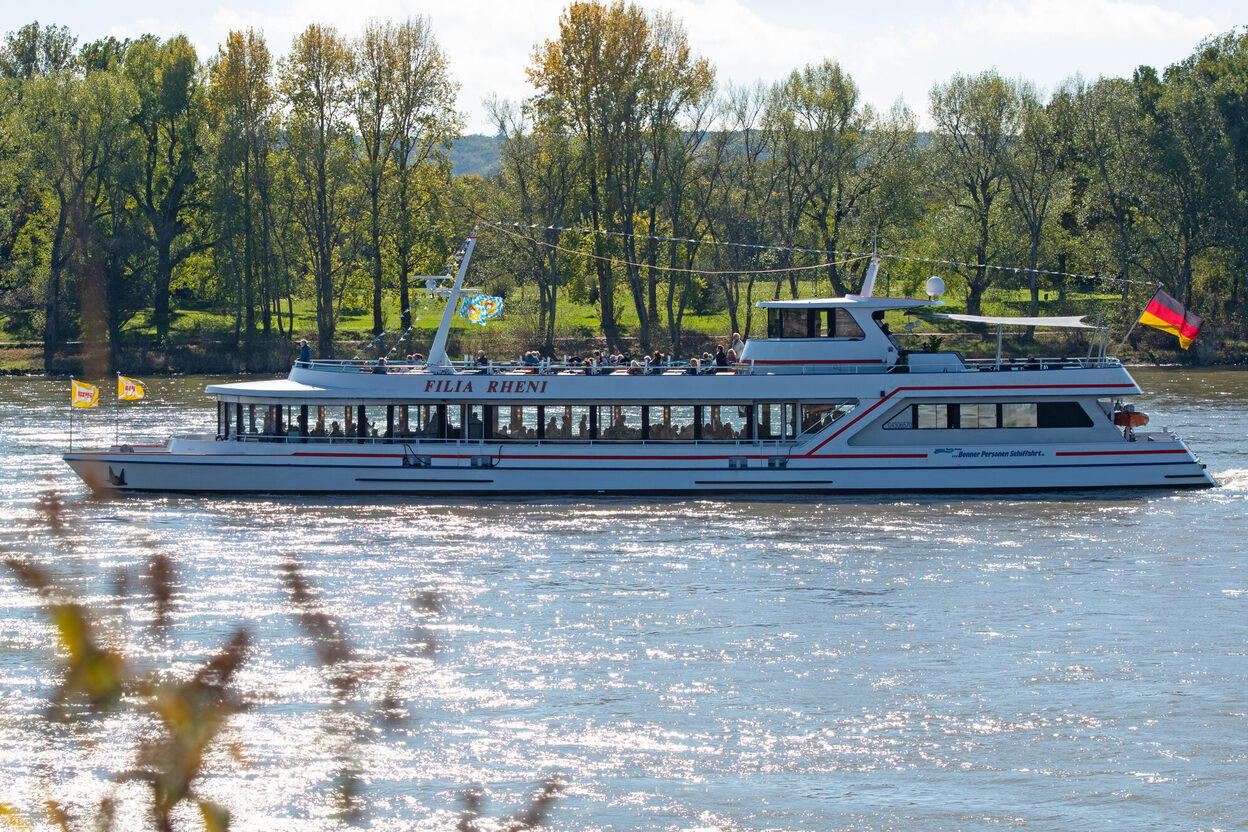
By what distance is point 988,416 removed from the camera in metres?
33.6

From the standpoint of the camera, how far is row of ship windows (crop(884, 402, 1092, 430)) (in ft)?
110

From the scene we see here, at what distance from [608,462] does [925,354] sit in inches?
340

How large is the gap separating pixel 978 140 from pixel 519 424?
2063 inches

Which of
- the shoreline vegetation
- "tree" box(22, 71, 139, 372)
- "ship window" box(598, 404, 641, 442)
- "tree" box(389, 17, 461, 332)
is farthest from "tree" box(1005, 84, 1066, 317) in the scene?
"tree" box(22, 71, 139, 372)

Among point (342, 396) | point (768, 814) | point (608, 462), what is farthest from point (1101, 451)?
point (768, 814)

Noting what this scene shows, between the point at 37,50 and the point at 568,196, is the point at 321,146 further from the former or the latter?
the point at 37,50

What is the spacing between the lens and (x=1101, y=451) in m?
33.6

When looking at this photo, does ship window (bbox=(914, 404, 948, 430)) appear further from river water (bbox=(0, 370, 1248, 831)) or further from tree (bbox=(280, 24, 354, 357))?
tree (bbox=(280, 24, 354, 357))

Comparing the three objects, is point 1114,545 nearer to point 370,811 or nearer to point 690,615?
point 690,615

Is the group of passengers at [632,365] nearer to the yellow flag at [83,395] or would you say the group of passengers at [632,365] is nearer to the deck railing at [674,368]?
the deck railing at [674,368]

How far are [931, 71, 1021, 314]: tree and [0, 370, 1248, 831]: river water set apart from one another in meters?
48.7

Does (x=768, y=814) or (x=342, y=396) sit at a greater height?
(x=342, y=396)

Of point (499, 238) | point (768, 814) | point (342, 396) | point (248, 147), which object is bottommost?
point (768, 814)

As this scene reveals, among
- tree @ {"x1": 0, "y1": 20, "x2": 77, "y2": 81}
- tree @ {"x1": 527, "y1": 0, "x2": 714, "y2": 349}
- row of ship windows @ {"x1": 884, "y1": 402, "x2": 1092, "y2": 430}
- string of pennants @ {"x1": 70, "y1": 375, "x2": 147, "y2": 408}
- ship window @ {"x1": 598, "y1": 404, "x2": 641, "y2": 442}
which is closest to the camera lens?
string of pennants @ {"x1": 70, "y1": 375, "x2": 147, "y2": 408}
